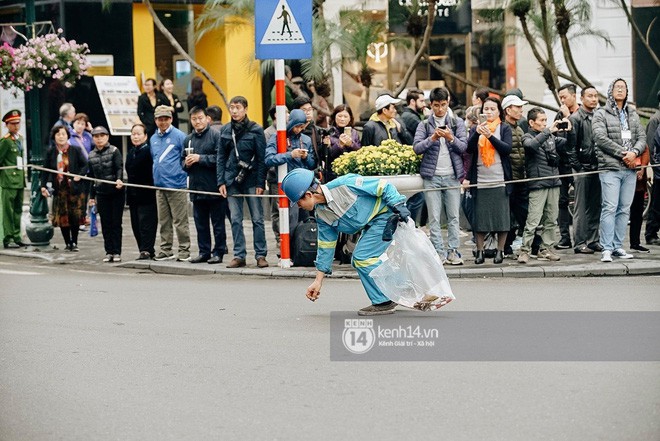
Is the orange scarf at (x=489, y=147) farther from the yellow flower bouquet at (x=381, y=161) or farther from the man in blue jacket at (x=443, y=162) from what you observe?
the yellow flower bouquet at (x=381, y=161)

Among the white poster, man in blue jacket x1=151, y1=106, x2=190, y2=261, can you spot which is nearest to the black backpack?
man in blue jacket x1=151, y1=106, x2=190, y2=261

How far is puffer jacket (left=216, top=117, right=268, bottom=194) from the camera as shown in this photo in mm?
16203

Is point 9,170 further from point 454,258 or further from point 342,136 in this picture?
point 454,258

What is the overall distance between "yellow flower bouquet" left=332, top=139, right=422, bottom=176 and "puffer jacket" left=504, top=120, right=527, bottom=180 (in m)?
1.07

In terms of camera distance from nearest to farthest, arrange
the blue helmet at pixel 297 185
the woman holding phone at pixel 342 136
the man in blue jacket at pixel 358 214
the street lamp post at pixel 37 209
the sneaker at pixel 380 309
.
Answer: the blue helmet at pixel 297 185
the man in blue jacket at pixel 358 214
the sneaker at pixel 380 309
the woman holding phone at pixel 342 136
the street lamp post at pixel 37 209

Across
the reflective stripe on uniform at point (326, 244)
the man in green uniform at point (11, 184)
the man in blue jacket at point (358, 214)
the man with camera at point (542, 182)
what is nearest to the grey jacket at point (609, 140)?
the man with camera at point (542, 182)

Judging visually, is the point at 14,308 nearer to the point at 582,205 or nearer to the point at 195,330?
the point at 195,330

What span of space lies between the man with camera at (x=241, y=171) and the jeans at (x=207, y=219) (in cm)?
34

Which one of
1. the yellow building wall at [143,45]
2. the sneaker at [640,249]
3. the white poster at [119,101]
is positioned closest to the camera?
the sneaker at [640,249]

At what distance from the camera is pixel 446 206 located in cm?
1580

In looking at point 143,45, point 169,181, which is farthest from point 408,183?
point 143,45

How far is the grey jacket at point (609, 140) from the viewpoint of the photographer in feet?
50.6

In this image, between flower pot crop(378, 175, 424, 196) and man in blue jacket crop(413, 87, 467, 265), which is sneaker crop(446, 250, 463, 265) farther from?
flower pot crop(378, 175, 424, 196)

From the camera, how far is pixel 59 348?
10414 millimetres
